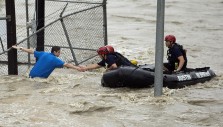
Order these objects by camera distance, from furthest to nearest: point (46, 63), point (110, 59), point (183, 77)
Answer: point (110, 59) → point (46, 63) → point (183, 77)

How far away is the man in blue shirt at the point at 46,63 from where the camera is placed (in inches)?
489

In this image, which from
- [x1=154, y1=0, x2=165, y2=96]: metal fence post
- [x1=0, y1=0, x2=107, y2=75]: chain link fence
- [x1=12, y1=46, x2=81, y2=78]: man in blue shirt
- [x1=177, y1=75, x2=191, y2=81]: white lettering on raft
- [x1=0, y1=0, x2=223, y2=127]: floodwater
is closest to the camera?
[x1=0, y1=0, x2=223, y2=127]: floodwater

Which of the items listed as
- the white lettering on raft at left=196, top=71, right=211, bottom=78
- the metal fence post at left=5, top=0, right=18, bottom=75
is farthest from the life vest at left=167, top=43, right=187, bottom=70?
the metal fence post at left=5, top=0, right=18, bottom=75

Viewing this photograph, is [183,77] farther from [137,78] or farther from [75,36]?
[75,36]

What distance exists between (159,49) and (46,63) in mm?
2825

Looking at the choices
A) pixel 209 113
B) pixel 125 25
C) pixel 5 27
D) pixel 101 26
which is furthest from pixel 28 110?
pixel 125 25

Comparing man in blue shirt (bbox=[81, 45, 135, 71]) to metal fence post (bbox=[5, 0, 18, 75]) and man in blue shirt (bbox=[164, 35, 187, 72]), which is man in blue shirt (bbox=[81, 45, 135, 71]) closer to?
man in blue shirt (bbox=[164, 35, 187, 72])

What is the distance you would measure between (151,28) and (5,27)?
34.4 ft

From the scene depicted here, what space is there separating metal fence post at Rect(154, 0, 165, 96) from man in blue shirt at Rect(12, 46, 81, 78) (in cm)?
212

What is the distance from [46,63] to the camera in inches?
493

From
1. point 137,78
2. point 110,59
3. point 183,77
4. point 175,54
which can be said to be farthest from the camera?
point 175,54

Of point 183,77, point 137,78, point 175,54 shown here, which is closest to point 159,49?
point 137,78

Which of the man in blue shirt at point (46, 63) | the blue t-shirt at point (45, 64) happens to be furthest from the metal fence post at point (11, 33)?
the blue t-shirt at point (45, 64)

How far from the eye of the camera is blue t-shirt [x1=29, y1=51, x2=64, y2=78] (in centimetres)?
1244
